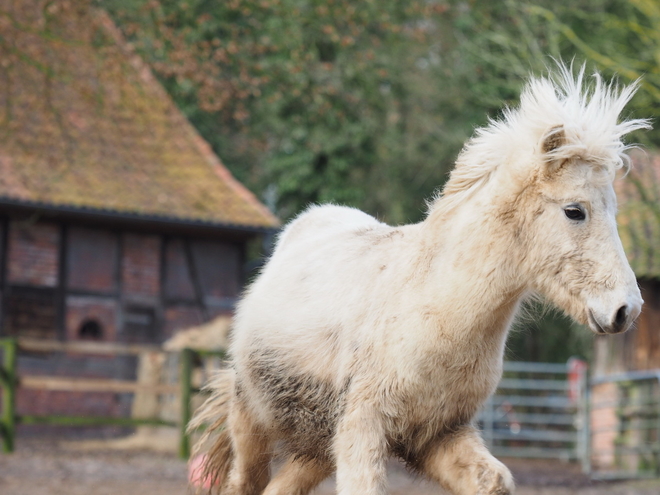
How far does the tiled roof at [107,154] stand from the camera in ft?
55.6

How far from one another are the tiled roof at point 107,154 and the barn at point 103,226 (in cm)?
3

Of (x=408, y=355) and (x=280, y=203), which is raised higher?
(x=408, y=355)

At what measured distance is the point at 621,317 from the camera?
3.94 metres

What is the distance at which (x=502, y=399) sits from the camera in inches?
851

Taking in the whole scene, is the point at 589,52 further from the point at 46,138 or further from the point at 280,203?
the point at 280,203

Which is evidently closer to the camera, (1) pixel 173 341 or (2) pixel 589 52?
(2) pixel 589 52

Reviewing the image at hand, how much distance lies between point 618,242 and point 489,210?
581 millimetres

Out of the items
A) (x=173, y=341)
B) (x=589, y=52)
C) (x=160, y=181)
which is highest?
(x=589, y=52)

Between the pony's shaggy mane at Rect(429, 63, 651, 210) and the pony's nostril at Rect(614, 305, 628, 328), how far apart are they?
71cm

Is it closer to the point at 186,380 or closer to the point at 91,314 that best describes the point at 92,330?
the point at 91,314

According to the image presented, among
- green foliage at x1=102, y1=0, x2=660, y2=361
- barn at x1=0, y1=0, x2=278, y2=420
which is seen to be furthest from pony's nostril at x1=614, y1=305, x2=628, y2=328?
green foliage at x1=102, y1=0, x2=660, y2=361

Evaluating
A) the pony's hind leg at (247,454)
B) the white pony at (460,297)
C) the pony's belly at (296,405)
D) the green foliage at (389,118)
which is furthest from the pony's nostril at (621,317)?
the green foliage at (389,118)

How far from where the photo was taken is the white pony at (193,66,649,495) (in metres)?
4.19

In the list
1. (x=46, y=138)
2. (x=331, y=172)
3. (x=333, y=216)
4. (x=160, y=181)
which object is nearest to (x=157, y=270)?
(x=160, y=181)
